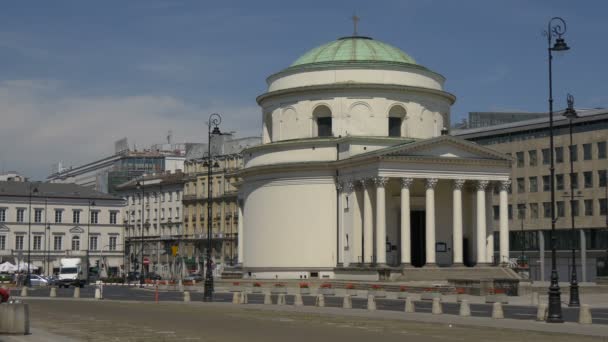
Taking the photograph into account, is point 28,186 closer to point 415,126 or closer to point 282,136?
point 282,136

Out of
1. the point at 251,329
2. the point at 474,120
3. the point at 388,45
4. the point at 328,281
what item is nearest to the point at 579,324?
the point at 251,329

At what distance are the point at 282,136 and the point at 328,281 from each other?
1586 cm

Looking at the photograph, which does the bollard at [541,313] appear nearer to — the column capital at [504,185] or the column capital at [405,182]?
the column capital at [405,182]

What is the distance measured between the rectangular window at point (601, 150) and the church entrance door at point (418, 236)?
2542 cm

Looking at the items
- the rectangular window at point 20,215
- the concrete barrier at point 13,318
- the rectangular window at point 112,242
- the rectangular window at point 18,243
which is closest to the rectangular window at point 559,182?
the rectangular window at point 112,242

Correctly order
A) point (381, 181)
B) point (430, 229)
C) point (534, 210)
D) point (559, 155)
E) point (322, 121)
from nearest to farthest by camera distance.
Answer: point (381, 181) < point (430, 229) < point (322, 121) < point (559, 155) < point (534, 210)

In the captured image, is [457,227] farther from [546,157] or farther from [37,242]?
[37,242]

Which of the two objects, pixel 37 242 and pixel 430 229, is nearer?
pixel 430 229

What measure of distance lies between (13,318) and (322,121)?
58122mm

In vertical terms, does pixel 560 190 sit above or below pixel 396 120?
below

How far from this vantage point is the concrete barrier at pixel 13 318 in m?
29.6

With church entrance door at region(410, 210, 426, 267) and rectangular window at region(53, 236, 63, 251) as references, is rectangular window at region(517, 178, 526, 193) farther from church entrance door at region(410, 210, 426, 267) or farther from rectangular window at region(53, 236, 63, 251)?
rectangular window at region(53, 236, 63, 251)

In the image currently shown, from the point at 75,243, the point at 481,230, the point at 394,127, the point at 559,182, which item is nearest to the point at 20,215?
the point at 75,243

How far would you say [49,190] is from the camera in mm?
137250
